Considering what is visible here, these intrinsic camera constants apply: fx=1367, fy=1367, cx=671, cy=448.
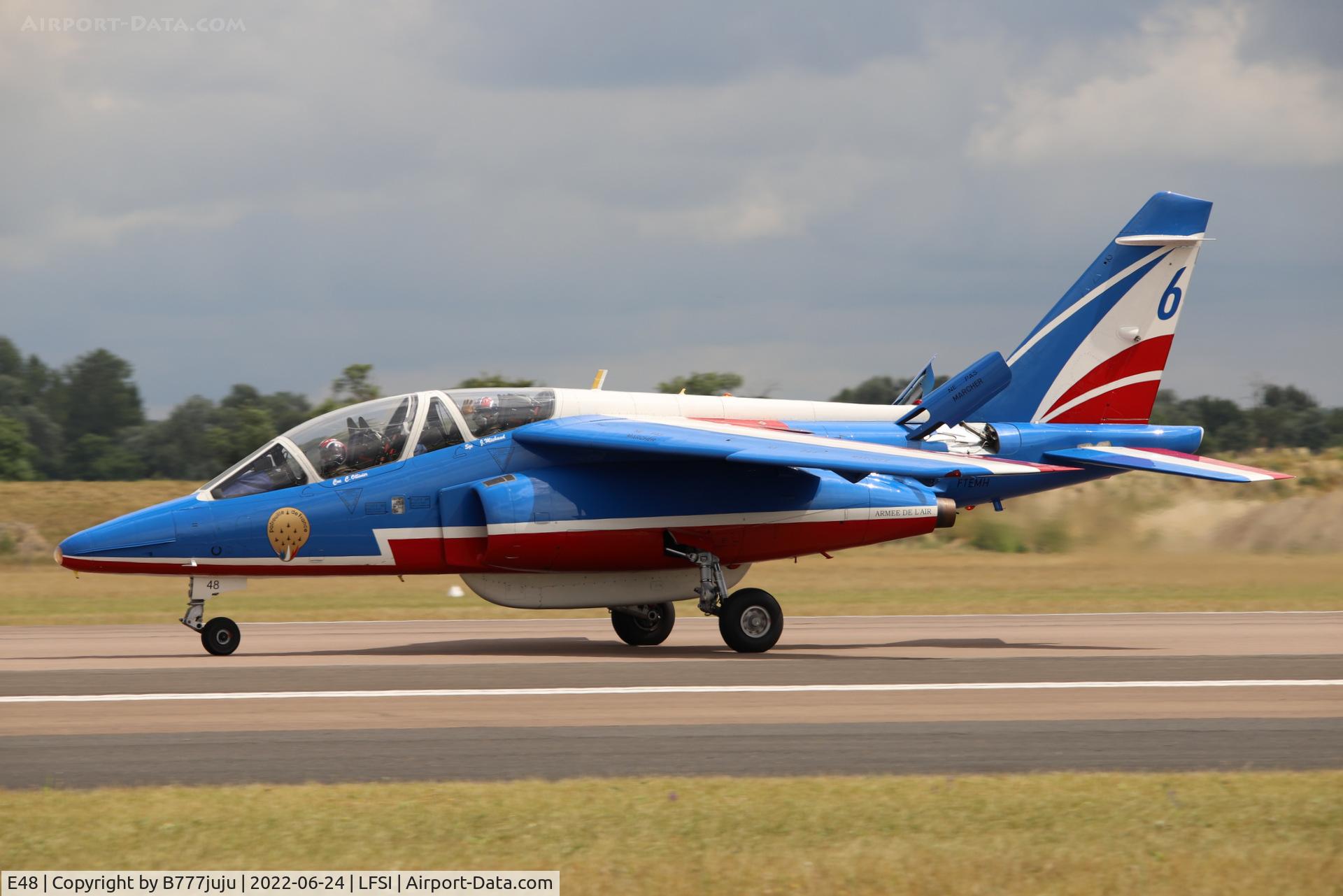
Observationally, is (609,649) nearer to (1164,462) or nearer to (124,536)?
(124,536)

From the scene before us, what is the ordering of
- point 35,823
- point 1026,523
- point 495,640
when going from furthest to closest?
1. point 1026,523
2. point 495,640
3. point 35,823

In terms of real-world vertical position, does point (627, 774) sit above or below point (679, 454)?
below

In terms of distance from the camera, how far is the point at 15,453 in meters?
66.3

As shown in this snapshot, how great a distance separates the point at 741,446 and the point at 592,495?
6.56ft

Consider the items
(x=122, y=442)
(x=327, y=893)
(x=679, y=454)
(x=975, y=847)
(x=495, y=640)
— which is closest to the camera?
(x=327, y=893)

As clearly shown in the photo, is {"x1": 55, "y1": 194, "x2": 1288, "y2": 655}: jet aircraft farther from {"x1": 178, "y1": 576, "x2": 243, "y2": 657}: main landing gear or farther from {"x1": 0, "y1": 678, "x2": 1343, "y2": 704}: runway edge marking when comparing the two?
{"x1": 0, "y1": 678, "x2": 1343, "y2": 704}: runway edge marking

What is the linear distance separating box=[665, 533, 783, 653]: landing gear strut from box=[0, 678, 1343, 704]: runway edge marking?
3.15 meters

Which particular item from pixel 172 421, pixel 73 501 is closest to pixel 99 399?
pixel 172 421

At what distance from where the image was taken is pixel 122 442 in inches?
3450

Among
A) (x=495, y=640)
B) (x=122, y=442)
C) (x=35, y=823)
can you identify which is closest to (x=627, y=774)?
(x=35, y=823)

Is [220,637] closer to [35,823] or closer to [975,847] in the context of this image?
[35,823]

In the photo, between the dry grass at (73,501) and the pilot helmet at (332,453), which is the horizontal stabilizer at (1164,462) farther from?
the dry grass at (73,501)

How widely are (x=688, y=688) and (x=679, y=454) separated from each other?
3296mm

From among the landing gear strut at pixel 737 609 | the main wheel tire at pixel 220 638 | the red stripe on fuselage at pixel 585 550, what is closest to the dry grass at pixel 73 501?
the main wheel tire at pixel 220 638
